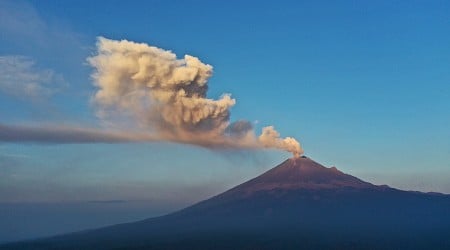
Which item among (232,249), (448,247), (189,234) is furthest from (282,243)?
(448,247)

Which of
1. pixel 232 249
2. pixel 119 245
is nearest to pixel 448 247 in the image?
pixel 232 249

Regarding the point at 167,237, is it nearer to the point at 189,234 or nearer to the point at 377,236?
the point at 189,234

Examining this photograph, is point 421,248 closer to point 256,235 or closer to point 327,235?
point 327,235

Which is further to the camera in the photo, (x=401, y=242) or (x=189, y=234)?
(x=189, y=234)

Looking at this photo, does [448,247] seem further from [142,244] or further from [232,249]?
[142,244]

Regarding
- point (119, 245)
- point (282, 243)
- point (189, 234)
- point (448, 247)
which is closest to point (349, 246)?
point (282, 243)

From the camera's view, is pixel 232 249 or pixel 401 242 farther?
pixel 401 242

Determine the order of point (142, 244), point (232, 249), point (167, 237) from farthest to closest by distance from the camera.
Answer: point (167, 237) < point (142, 244) < point (232, 249)

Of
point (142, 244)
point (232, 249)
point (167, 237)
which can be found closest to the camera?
point (232, 249)
